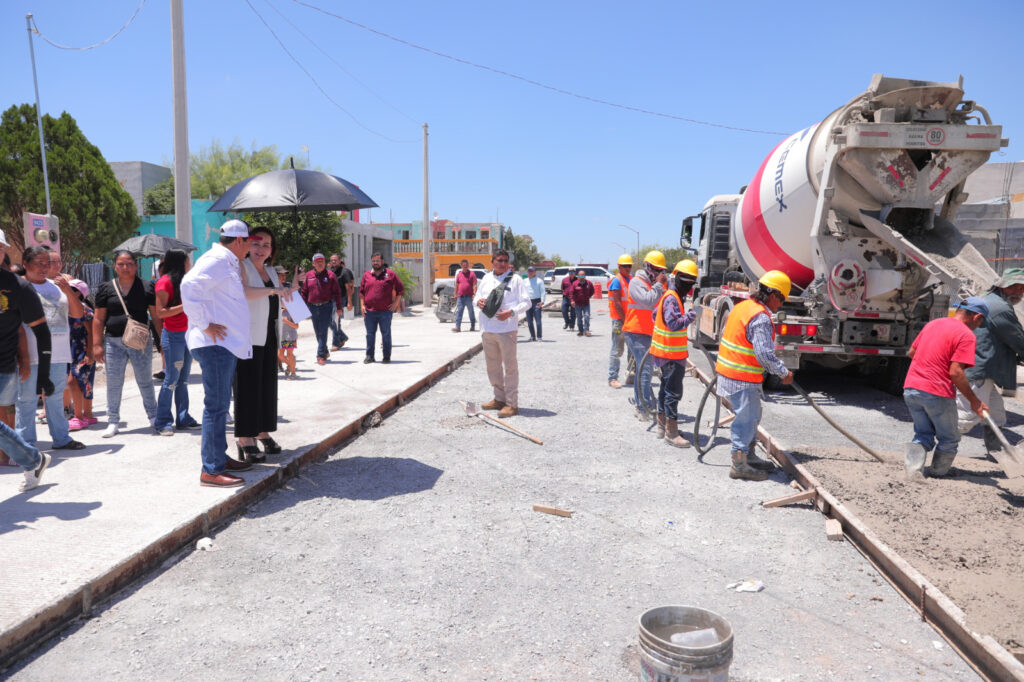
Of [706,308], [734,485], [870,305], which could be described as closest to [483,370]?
[706,308]

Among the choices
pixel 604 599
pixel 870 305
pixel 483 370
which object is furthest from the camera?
pixel 483 370

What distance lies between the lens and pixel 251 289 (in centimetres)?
516

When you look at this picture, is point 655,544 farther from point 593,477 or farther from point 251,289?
point 251,289

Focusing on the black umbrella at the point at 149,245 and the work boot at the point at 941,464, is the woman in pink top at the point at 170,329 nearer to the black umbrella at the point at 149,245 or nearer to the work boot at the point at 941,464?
the black umbrella at the point at 149,245

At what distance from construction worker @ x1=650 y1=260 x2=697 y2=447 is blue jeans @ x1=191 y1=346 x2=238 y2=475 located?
3994 mm

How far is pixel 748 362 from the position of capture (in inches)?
222

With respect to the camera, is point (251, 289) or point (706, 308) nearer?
point (251, 289)

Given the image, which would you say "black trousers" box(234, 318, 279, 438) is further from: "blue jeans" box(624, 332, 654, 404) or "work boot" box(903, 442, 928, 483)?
"work boot" box(903, 442, 928, 483)

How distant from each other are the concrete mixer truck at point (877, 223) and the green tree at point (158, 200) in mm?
35544

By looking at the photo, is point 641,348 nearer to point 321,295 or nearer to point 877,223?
point 877,223

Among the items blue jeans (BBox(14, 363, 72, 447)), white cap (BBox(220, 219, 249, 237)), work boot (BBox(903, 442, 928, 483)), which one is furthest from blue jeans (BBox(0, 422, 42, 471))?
work boot (BBox(903, 442, 928, 483))

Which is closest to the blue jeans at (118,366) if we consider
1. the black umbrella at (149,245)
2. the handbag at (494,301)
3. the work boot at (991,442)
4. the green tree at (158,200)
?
the black umbrella at (149,245)

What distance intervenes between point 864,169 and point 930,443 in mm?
3867

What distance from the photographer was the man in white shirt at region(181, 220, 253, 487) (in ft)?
15.6
